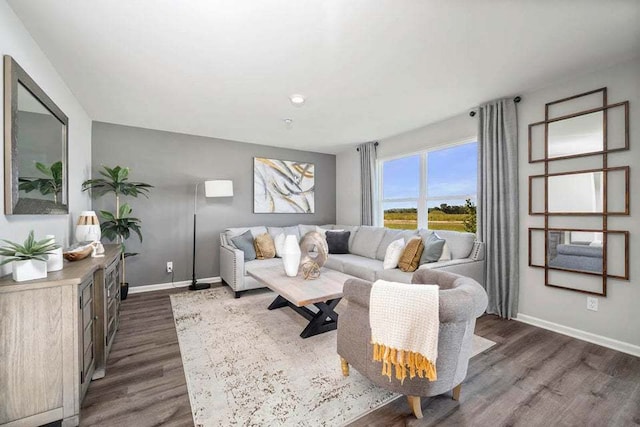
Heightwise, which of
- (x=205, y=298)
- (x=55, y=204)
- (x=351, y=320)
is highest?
(x=55, y=204)

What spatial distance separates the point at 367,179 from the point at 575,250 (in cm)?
295

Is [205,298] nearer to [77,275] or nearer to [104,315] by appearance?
[104,315]

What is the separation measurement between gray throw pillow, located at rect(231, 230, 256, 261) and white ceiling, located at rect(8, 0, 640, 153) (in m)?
1.73

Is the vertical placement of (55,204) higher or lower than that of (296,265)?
higher

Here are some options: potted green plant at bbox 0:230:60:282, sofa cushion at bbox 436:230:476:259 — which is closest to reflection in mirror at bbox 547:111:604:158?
sofa cushion at bbox 436:230:476:259

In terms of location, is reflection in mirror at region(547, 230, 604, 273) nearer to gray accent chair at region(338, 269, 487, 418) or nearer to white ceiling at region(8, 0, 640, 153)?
white ceiling at region(8, 0, 640, 153)

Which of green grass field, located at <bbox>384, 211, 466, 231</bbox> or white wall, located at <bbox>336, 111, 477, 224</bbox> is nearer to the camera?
white wall, located at <bbox>336, 111, 477, 224</bbox>

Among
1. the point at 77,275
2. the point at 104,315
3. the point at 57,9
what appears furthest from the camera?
the point at 104,315

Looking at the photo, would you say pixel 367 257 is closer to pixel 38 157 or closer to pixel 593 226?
pixel 593 226

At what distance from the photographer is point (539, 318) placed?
2.79 meters

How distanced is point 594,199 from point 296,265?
281cm

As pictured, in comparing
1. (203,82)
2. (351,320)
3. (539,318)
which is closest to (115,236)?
(203,82)

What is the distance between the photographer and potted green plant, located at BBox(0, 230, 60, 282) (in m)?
1.38

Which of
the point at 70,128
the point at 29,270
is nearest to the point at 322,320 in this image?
the point at 29,270
